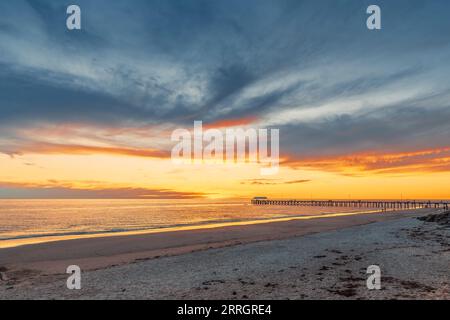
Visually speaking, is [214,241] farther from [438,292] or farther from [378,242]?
[438,292]

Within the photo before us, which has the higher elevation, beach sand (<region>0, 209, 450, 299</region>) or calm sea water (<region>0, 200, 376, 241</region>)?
beach sand (<region>0, 209, 450, 299</region>)

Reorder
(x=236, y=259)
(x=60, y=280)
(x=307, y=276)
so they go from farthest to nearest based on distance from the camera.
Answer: (x=236, y=259)
(x=60, y=280)
(x=307, y=276)

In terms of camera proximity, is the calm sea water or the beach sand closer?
the beach sand

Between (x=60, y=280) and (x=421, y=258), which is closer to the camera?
(x=60, y=280)

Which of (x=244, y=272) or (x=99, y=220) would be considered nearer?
(x=244, y=272)

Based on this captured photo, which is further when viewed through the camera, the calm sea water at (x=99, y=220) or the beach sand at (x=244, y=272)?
the calm sea water at (x=99, y=220)

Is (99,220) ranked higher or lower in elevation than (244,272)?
lower

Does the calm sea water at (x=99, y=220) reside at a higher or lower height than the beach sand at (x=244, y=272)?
lower

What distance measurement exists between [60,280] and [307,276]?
1184 centimetres

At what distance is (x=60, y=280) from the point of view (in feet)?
50.4
